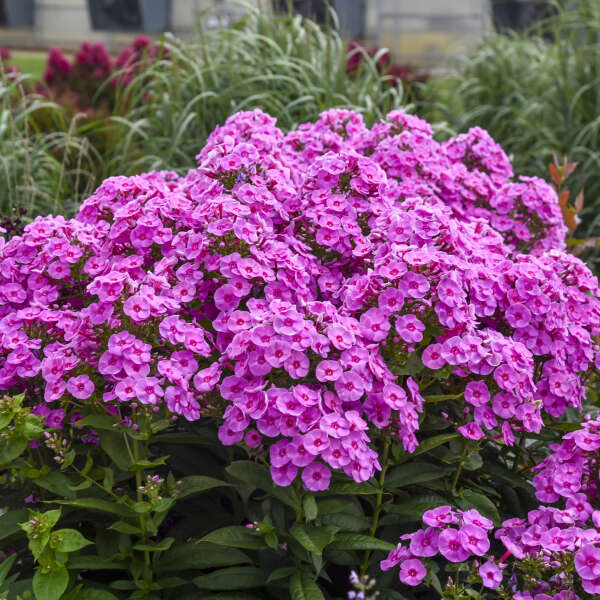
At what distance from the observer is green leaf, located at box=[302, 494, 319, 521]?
1.84m

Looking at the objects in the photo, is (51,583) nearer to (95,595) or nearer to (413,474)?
(95,595)

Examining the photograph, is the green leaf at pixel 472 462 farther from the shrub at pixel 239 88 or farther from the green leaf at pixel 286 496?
the shrub at pixel 239 88

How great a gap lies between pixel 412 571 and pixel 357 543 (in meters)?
0.15

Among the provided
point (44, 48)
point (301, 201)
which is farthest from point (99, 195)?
point (44, 48)

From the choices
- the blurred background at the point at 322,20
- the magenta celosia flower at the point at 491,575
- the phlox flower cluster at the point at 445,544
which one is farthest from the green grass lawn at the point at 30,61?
the magenta celosia flower at the point at 491,575

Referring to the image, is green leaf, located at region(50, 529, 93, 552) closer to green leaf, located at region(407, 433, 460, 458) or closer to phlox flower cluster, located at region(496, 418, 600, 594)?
green leaf, located at region(407, 433, 460, 458)

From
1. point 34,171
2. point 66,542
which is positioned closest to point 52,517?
point 66,542

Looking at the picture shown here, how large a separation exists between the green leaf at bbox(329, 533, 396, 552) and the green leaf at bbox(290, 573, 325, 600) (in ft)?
0.35

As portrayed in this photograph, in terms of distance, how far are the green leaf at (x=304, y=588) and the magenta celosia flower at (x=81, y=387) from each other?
2.22 feet

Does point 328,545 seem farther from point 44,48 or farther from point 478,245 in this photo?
point 44,48

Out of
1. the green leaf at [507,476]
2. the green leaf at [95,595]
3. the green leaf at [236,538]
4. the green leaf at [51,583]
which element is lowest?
the green leaf at [95,595]

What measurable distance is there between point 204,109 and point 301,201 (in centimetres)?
264

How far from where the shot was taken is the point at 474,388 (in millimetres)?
2121

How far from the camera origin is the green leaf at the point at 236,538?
1.92 metres
